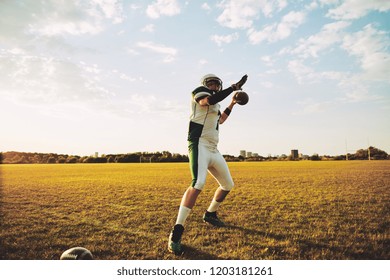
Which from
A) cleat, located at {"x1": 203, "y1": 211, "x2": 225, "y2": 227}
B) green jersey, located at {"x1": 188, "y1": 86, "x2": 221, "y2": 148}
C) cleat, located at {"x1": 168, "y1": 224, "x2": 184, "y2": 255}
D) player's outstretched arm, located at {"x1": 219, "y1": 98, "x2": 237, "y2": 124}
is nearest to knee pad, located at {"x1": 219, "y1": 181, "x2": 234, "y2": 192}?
cleat, located at {"x1": 203, "y1": 211, "x2": 225, "y2": 227}

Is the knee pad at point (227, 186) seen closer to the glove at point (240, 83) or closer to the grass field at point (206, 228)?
the grass field at point (206, 228)

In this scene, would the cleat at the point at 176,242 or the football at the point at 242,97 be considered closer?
the cleat at the point at 176,242

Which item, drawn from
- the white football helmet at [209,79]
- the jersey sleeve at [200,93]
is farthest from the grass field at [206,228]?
the white football helmet at [209,79]

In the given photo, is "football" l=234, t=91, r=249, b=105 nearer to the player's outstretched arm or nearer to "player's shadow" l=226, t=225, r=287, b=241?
the player's outstretched arm

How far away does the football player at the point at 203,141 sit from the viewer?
163 inches

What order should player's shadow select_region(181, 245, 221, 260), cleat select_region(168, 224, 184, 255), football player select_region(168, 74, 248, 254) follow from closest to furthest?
player's shadow select_region(181, 245, 221, 260) → cleat select_region(168, 224, 184, 255) → football player select_region(168, 74, 248, 254)

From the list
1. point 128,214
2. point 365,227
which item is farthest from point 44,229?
point 365,227

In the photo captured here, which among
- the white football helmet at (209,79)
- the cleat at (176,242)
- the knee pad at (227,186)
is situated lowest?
the cleat at (176,242)

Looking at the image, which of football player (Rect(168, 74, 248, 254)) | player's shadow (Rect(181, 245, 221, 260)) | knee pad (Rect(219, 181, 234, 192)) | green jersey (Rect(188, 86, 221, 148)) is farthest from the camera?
knee pad (Rect(219, 181, 234, 192))

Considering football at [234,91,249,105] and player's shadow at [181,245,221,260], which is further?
football at [234,91,249,105]

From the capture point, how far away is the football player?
4137mm

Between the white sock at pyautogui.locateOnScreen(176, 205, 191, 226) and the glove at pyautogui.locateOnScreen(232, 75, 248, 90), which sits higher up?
the glove at pyautogui.locateOnScreen(232, 75, 248, 90)

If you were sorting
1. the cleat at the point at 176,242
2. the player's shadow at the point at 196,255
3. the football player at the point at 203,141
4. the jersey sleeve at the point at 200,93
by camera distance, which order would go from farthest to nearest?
the jersey sleeve at the point at 200,93, the football player at the point at 203,141, the cleat at the point at 176,242, the player's shadow at the point at 196,255
